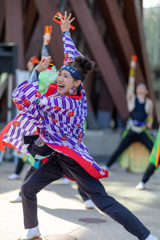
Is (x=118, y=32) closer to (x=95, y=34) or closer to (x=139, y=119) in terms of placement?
(x=95, y=34)

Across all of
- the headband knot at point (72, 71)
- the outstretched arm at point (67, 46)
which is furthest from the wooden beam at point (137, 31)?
the headband knot at point (72, 71)

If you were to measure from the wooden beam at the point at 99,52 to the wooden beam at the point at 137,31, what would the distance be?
167 cm

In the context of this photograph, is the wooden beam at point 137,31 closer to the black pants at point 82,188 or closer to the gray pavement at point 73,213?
the gray pavement at point 73,213

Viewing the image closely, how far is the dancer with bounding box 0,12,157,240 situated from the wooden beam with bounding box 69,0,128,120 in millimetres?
8273

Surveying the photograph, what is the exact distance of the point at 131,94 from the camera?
26.9 feet

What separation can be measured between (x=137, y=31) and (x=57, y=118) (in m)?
10.6

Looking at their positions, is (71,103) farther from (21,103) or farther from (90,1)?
(90,1)

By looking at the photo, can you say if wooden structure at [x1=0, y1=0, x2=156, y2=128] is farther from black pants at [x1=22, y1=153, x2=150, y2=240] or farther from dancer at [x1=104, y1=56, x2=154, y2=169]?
black pants at [x1=22, y1=153, x2=150, y2=240]

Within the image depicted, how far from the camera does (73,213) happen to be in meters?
4.88

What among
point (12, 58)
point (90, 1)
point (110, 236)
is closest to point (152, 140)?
point (12, 58)

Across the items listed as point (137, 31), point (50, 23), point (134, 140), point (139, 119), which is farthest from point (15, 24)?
point (134, 140)

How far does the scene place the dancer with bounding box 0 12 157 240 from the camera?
3383 millimetres

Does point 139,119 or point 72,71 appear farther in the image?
point 139,119

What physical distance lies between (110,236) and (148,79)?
34.1 feet
